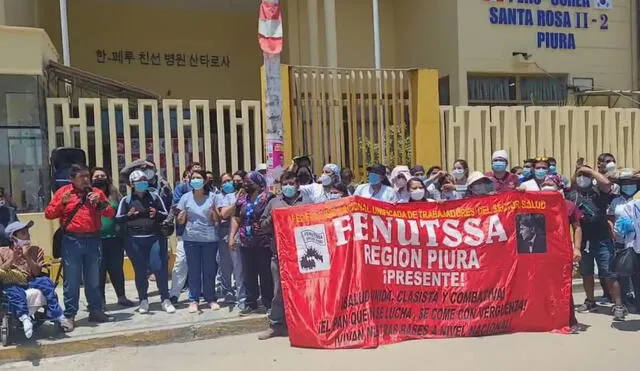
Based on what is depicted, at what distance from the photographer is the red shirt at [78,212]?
6570 mm

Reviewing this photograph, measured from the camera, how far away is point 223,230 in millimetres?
7789

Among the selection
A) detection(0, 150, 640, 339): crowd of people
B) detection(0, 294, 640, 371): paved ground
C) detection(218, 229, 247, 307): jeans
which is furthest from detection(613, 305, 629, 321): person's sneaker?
detection(218, 229, 247, 307): jeans

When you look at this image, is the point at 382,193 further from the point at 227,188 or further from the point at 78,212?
the point at 78,212

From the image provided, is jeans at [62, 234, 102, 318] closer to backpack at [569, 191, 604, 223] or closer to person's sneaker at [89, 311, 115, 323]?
person's sneaker at [89, 311, 115, 323]

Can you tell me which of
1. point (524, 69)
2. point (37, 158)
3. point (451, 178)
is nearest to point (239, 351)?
point (451, 178)

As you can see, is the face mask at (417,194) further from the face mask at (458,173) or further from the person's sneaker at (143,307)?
the person's sneaker at (143,307)

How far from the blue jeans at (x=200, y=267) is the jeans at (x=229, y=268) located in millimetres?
249

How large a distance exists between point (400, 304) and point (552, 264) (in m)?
1.68

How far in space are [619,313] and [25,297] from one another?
19.8 ft

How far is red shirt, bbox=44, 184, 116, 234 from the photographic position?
657 cm

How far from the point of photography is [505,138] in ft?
39.1

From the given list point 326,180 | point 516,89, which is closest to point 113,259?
point 326,180

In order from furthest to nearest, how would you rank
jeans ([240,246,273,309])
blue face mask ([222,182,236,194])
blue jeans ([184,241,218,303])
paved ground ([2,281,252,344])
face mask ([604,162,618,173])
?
blue face mask ([222,182,236,194])
face mask ([604,162,618,173])
blue jeans ([184,241,218,303])
jeans ([240,246,273,309])
paved ground ([2,281,252,344])

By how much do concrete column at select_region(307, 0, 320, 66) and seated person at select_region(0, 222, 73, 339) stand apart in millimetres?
10942
